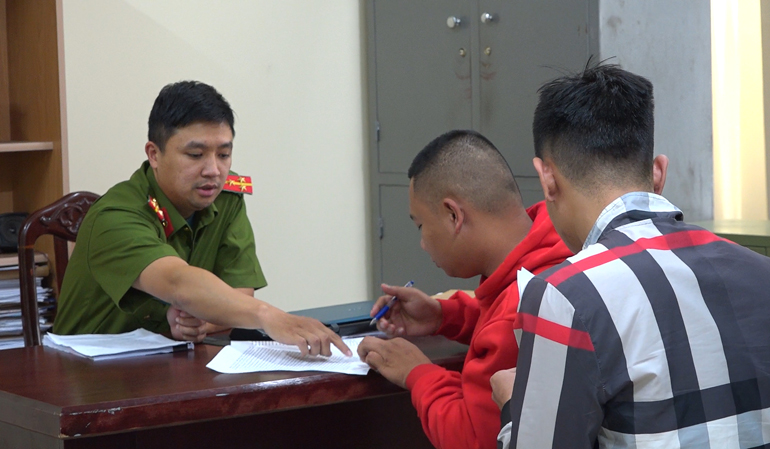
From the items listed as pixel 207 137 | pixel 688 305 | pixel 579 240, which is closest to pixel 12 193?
pixel 207 137

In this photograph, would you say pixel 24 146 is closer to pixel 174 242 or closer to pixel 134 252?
pixel 174 242

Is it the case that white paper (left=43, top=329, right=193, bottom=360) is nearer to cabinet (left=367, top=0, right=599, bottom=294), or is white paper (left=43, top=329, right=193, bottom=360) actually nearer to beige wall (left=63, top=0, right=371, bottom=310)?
beige wall (left=63, top=0, right=371, bottom=310)

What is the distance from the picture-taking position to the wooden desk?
4.11 feet

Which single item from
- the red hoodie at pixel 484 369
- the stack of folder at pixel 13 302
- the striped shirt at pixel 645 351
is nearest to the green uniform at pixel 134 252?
the stack of folder at pixel 13 302

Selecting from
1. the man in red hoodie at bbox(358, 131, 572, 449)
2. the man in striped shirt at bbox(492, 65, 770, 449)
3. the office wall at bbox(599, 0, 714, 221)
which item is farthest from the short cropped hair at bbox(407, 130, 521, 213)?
the office wall at bbox(599, 0, 714, 221)

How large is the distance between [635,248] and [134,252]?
122 cm

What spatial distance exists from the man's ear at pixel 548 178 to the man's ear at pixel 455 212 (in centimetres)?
41

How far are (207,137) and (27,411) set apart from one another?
94cm

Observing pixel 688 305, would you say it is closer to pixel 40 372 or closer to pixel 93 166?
pixel 40 372

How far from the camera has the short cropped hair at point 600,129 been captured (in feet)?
3.43

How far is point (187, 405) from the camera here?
4.21 feet

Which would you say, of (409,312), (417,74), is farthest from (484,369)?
(417,74)

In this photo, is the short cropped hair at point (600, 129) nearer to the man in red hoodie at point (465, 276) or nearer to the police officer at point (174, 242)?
the man in red hoodie at point (465, 276)

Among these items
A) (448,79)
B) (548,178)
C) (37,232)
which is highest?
(448,79)
